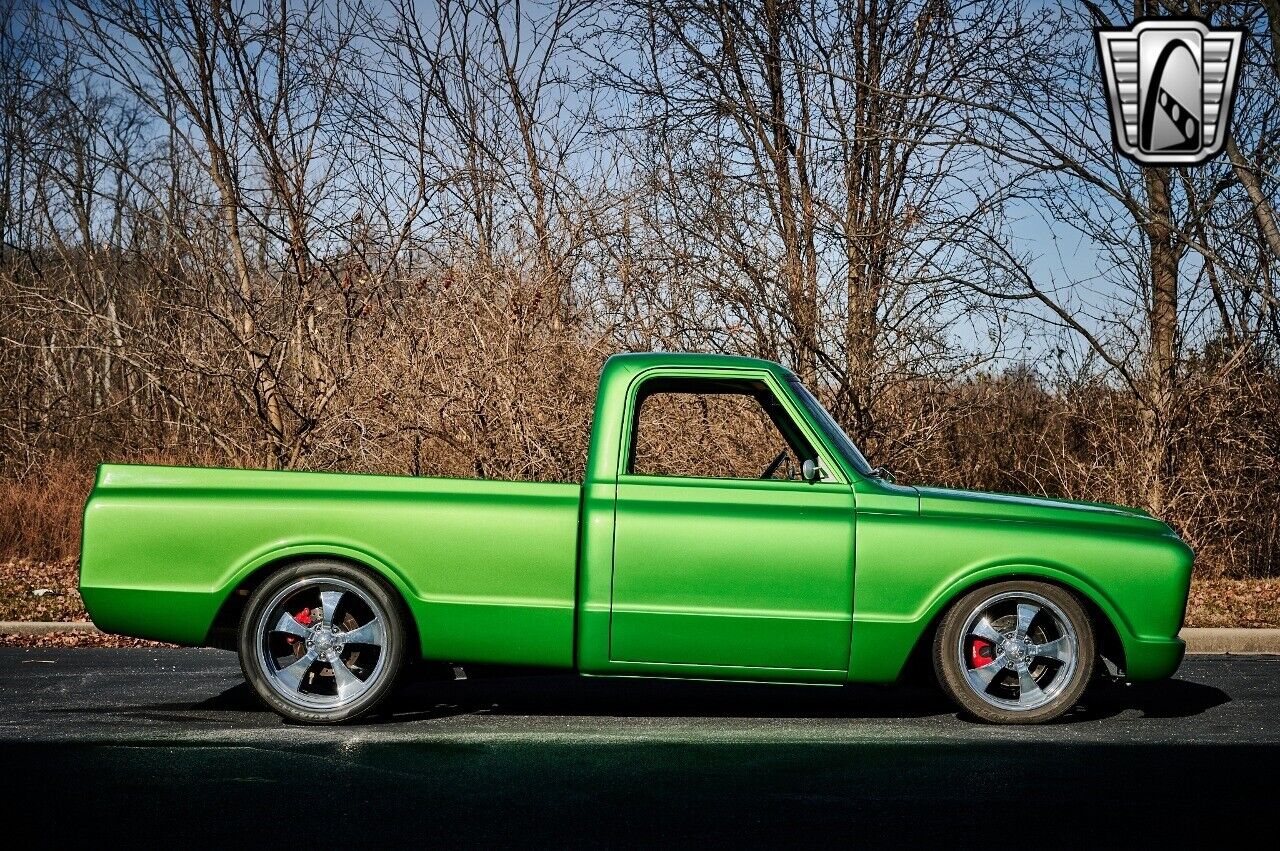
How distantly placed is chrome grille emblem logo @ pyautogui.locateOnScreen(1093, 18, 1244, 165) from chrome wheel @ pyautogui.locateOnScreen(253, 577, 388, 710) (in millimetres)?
10567

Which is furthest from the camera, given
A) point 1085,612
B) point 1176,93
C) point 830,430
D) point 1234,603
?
point 1176,93

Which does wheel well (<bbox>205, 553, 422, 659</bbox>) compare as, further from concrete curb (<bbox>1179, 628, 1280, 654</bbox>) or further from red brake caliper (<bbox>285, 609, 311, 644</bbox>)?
concrete curb (<bbox>1179, 628, 1280, 654</bbox>)

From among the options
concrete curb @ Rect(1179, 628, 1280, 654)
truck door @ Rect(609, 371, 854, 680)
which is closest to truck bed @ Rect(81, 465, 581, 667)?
truck door @ Rect(609, 371, 854, 680)

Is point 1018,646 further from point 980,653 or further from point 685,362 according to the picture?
point 685,362

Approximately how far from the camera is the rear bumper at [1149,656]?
647cm

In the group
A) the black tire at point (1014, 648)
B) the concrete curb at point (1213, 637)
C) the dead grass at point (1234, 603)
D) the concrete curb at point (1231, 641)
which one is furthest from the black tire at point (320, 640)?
the dead grass at point (1234, 603)

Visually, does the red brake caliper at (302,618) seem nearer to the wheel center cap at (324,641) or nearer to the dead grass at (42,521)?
the wheel center cap at (324,641)

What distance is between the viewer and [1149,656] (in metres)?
6.48

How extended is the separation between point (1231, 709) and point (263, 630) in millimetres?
5202

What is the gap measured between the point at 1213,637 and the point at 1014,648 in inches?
167

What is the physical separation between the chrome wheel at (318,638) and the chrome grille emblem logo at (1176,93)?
1057 centimetres

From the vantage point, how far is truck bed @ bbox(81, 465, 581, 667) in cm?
638

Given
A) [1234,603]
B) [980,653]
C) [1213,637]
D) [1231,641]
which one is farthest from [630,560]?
[1234,603]

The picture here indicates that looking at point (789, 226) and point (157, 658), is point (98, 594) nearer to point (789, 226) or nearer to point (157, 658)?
point (157, 658)
